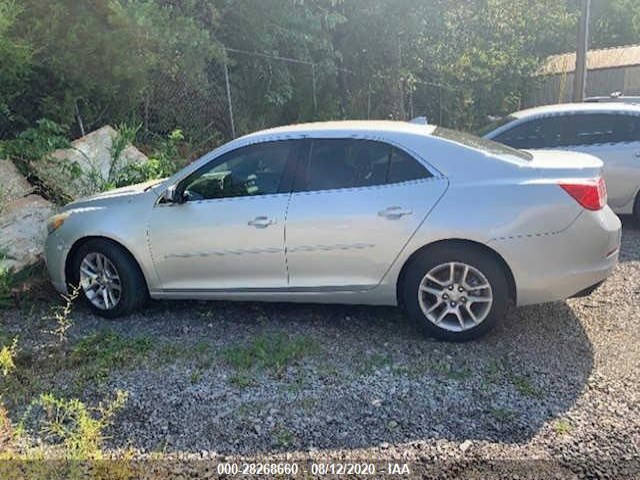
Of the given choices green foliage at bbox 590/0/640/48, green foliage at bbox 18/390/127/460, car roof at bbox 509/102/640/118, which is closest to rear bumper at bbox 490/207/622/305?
green foliage at bbox 18/390/127/460

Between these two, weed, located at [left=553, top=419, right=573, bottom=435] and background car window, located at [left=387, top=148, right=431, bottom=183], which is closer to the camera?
weed, located at [left=553, top=419, right=573, bottom=435]

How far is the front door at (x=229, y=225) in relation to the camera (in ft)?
14.5

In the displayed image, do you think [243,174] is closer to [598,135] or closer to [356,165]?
[356,165]

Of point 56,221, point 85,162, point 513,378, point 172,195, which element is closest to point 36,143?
point 85,162

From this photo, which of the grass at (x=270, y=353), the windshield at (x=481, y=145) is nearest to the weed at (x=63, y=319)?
the grass at (x=270, y=353)

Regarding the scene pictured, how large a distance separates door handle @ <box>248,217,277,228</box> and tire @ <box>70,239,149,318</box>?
1189 millimetres

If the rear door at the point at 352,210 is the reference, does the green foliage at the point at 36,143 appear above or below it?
above

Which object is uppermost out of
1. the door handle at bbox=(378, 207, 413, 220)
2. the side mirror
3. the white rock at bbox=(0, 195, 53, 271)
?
the side mirror

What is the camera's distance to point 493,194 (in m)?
4.00

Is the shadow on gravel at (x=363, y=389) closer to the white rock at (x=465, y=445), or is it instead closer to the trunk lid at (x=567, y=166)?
the white rock at (x=465, y=445)

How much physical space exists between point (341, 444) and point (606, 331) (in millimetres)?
2433

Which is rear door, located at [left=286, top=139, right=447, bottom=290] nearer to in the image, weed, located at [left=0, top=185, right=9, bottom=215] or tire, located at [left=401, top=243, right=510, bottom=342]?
tire, located at [left=401, top=243, right=510, bottom=342]

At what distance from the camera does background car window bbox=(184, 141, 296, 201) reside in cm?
452

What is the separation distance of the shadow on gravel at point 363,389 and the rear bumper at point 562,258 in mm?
452
